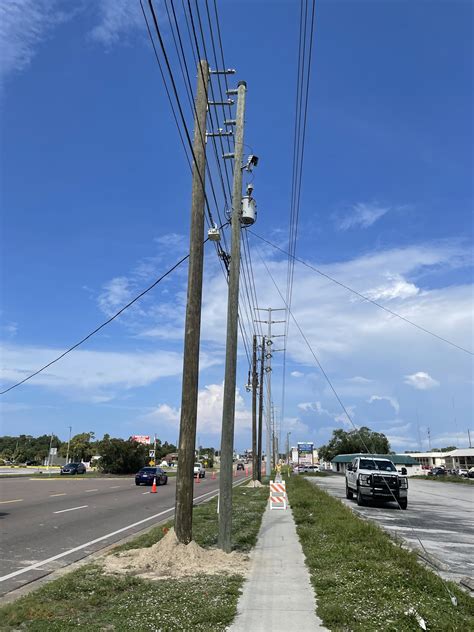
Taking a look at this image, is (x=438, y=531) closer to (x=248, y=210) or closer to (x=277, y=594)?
(x=277, y=594)

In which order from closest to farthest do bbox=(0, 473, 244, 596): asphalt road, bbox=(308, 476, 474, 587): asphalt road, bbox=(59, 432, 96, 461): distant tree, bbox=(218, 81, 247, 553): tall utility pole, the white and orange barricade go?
1. bbox=(0, 473, 244, 596): asphalt road
2. bbox=(308, 476, 474, 587): asphalt road
3. bbox=(218, 81, 247, 553): tall utility pole
4. the white and orange barricade
5. bbox=(59, 432, 96, 461): distant tree

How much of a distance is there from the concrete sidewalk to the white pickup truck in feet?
36.8

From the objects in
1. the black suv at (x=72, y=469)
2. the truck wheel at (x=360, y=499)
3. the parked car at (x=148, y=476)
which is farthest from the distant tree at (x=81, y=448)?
the truck wheel at (x=360, y=499)

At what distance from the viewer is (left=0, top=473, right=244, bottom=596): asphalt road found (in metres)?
9.07

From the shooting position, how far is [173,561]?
8516 millimetres

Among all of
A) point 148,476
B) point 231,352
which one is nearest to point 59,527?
point 231,352

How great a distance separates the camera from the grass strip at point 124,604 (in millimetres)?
5496

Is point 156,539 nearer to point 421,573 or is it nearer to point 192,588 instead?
point 192,588

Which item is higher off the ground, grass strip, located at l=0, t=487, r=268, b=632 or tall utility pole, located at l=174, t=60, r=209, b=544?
tall utility pole, located at l=174, t=60, r=209, b=544

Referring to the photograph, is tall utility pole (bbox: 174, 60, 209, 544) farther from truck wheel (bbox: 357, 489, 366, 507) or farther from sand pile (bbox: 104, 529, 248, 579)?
truck wheel (bbox: 357, 489, 366, 507)

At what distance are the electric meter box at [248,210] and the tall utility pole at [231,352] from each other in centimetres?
12

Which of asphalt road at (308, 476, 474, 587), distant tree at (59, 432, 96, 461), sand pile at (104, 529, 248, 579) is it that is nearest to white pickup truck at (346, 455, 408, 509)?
asphalt road at (308, 476, 474, 587)

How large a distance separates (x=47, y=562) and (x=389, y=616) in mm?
6313

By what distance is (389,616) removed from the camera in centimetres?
573
